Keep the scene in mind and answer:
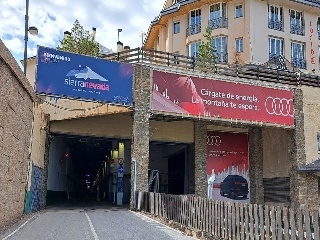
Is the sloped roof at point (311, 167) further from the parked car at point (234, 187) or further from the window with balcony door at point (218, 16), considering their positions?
the window with balcony door at point (218, 16)

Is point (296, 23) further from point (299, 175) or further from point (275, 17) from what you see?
point (299, 175)

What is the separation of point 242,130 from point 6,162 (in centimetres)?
2029

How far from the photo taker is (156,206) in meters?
16.5

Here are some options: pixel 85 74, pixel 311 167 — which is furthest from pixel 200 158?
pixel 85 74

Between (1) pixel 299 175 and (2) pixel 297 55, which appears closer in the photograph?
(1) pixel 299 175

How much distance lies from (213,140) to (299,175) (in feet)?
21.4

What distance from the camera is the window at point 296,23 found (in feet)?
125

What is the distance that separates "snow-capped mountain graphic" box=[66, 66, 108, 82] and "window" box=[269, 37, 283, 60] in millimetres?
21626

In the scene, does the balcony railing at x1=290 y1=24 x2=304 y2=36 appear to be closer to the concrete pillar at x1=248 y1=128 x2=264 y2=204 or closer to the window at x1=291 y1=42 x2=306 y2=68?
the window at x1=291 y1=42 x2=306 y2=68

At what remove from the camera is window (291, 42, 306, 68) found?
37.7 m

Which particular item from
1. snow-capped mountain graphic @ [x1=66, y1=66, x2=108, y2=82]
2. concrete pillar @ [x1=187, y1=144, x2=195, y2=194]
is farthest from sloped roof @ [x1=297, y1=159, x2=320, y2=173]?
snow-capped mountain graphic @ [x1=66, y1=66, x2=108, y2=82]

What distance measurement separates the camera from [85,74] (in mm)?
20562

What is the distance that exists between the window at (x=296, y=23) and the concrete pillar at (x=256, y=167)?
15.3 meters

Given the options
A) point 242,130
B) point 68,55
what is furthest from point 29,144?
point 242,130
